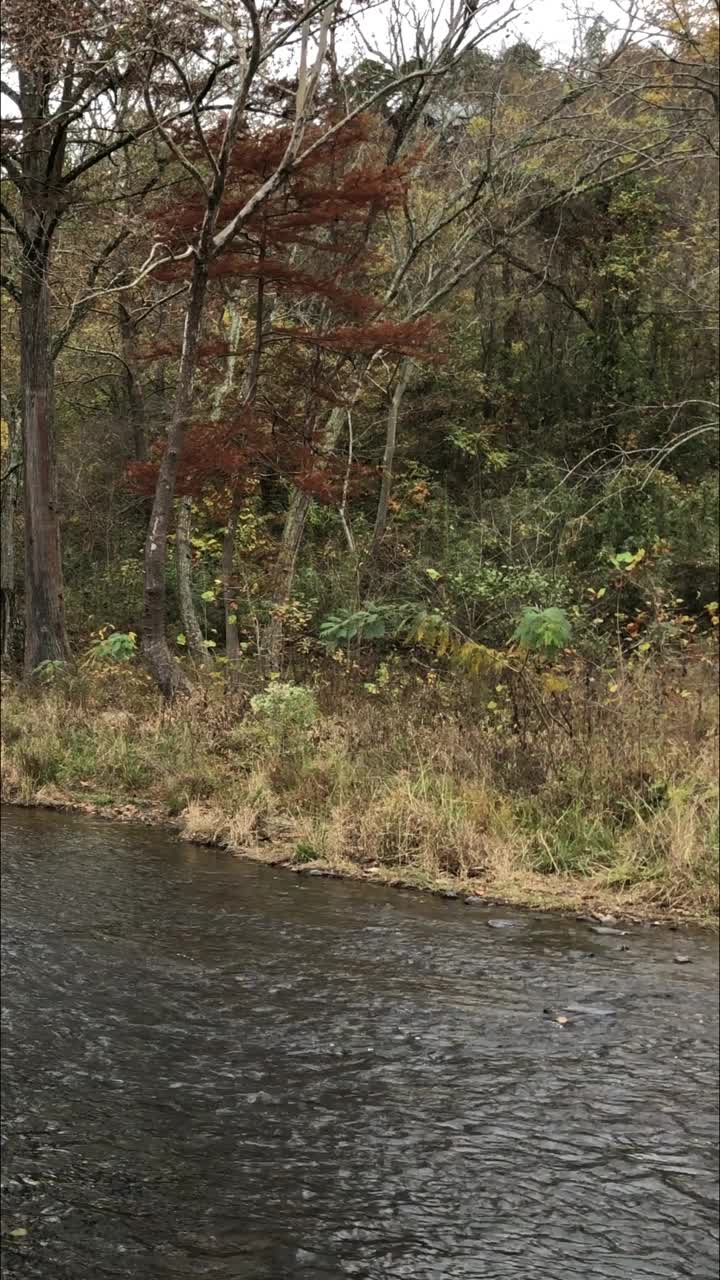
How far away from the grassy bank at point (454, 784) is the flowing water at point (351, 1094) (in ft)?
2.42

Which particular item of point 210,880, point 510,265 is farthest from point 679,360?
point 210,880

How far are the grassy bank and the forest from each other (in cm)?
3

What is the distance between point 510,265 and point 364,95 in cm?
656

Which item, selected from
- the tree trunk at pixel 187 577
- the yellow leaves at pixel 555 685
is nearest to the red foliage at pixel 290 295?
the tree trunk at pixel 187 577

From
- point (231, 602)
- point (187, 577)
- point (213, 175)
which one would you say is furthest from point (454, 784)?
point (187, 577)

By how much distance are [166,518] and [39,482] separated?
11.6 feet

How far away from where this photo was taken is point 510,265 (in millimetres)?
20359

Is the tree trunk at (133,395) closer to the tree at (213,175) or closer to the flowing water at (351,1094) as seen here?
the tree at (213,175)

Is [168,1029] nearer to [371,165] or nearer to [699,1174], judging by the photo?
[699,1174]

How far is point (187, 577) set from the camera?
17000 millimetres

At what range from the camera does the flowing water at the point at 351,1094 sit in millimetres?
2959

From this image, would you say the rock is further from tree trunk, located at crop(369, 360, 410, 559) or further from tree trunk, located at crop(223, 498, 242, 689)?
tree trunk, located at crop(369, 360, 410, 559)

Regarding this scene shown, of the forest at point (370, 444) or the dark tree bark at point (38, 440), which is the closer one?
the forest at point (370, 444)

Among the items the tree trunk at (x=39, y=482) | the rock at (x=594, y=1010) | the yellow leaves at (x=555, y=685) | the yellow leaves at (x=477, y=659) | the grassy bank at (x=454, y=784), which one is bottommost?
the rock at (x=594, y=1010)
